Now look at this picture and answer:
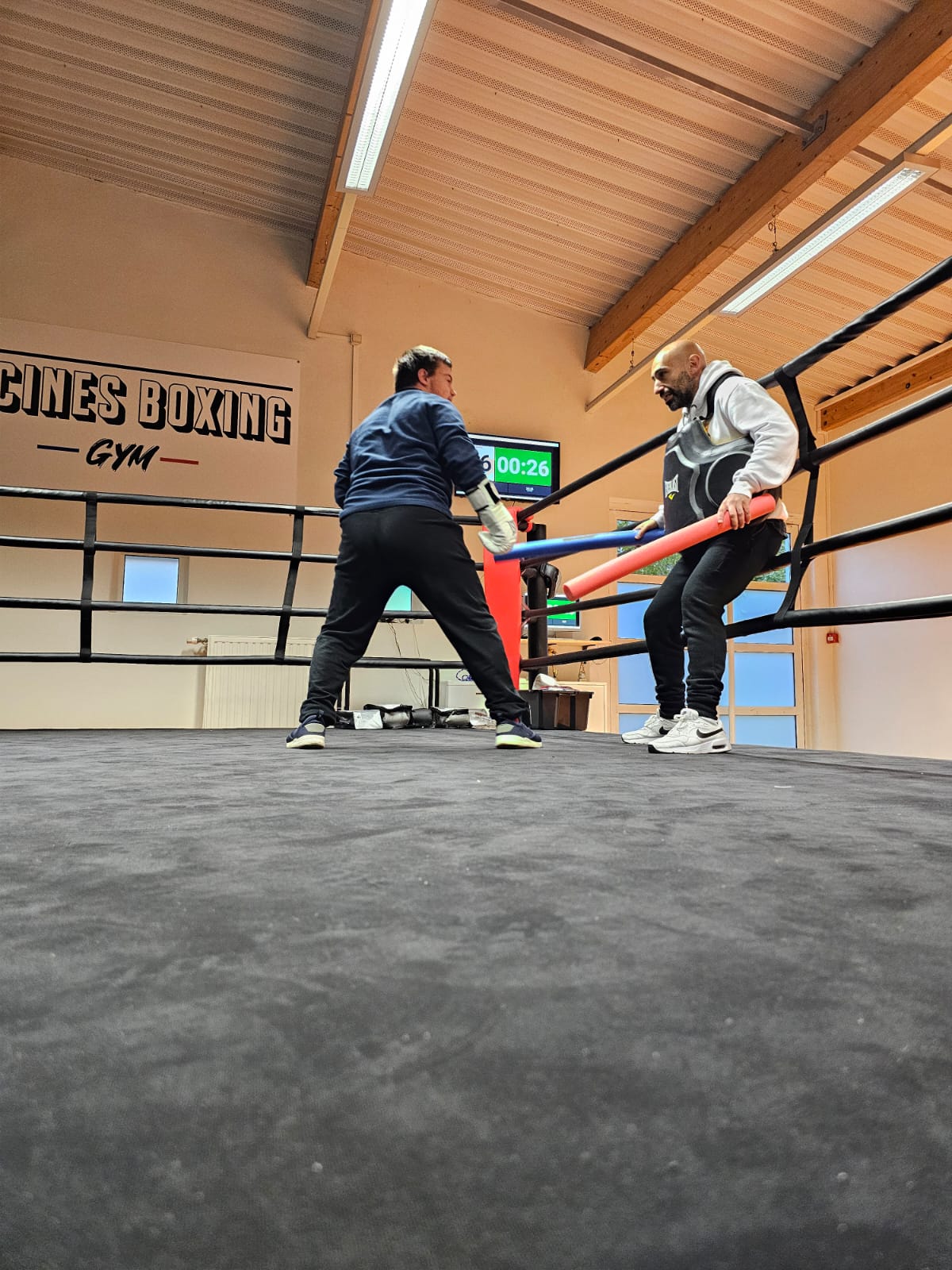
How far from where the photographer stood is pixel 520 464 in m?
6.98

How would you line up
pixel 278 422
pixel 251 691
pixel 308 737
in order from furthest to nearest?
pixel 278 422 < pixel 251 691 < pixel 308 737

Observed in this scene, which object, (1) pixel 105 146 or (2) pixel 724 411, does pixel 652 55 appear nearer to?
(2) pixel 724 411

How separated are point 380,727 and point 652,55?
12.0ft

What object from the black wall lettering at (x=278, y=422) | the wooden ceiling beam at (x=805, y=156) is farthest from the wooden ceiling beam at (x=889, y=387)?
the black wall lettering at (x=278, y=422)

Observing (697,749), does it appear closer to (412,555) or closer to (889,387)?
(412,555)

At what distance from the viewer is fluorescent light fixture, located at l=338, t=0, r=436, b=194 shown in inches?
148

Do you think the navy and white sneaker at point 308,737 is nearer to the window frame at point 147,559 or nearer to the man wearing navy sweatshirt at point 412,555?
the man wearing navy sweatshirt at point 412,555

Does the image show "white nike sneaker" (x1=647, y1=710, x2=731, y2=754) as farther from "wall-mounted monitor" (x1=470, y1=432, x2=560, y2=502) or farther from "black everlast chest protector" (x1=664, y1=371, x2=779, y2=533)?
"wall-mounted monitor" (x1=470, y1=432, x2=560, y2=502)

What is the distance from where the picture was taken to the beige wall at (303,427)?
19.1 feet

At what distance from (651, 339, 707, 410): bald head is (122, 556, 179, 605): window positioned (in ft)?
14.4

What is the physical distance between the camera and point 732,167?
5270mm

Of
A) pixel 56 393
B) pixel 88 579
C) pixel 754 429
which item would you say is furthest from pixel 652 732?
pixel 56 393

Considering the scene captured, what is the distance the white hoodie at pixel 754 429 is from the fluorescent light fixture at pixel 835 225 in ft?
9.60

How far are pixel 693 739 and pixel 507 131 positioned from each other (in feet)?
14.7
